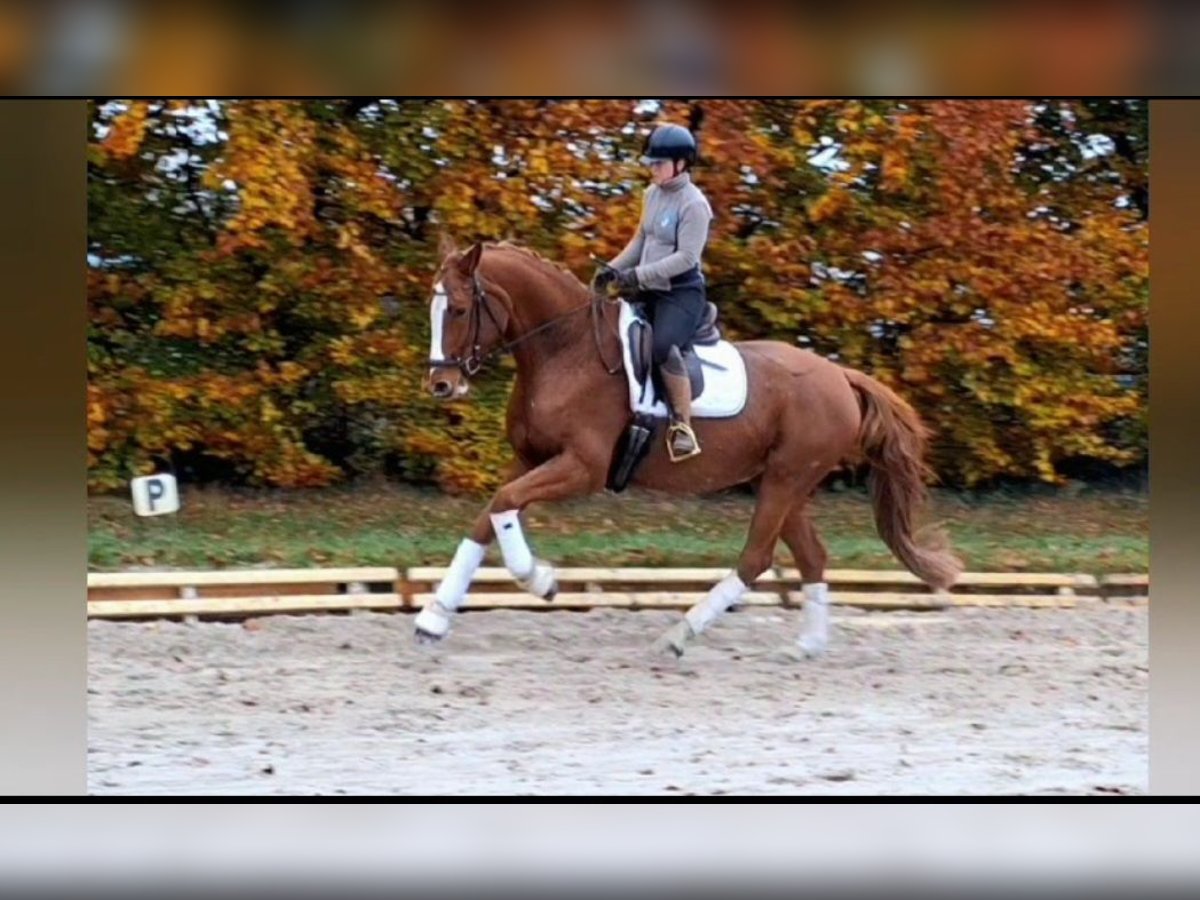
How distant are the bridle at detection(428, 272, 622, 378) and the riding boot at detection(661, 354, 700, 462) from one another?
233mm

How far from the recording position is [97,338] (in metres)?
7.86

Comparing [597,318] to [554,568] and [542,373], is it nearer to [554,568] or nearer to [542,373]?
[542,373]

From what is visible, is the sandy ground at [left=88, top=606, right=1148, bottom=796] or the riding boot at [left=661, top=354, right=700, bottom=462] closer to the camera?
the sandy ground at [left=88, top=606, right=1148, bottom=796]

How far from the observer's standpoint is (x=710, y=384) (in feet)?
26.2

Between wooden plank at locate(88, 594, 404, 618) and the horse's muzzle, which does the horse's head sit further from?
wooden plank at locate(88, 594, 404, 618)

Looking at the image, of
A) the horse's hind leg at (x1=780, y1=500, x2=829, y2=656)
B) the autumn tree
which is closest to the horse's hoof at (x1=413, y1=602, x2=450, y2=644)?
the autumn tree

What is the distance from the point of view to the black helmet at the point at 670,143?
7859 millimetres

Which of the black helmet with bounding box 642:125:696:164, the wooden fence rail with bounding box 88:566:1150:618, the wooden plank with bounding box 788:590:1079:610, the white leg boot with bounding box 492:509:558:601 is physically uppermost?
the black helmet with bounding box 642:125:696:164

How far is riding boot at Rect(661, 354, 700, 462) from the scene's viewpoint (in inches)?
311

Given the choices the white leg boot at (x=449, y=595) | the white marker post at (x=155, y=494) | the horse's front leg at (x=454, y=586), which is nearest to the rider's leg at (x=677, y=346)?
the horse's front leg at (x=454, y=586)
